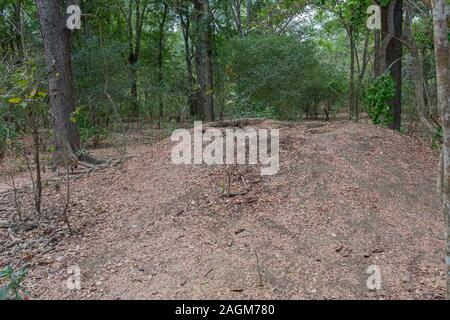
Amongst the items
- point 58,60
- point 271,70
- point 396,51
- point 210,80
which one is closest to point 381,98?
point 396,51

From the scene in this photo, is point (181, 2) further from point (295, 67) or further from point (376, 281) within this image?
point (376, 281)

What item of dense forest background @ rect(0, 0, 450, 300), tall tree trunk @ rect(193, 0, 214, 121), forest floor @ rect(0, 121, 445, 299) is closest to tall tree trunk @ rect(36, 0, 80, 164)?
dense forest background @ rect(0, 0, 450, 300)

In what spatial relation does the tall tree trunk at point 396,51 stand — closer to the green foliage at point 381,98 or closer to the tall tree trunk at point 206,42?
the green foliage at point 381,98

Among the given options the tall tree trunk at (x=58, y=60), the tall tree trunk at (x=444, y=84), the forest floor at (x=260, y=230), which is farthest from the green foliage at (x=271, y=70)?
the tall tree trunk at (x=444, y=84)

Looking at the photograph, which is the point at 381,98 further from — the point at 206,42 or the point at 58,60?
the point at 206,42

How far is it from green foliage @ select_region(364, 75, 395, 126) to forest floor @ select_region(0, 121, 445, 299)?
390mm

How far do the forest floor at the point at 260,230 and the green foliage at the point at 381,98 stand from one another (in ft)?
1.28

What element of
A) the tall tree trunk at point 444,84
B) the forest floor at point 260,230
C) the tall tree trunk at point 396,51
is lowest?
the forest floor at point 260,230

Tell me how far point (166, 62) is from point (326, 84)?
7212mm

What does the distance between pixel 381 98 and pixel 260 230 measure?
105 inches

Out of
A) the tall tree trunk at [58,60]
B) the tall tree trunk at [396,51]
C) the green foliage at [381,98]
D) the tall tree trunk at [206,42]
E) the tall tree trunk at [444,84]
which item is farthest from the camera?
the tall tree trunk at [206,42]

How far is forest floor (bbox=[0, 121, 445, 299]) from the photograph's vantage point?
7.83 ft

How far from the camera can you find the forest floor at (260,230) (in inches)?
94.0

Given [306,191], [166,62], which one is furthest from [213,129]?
[166,62]
